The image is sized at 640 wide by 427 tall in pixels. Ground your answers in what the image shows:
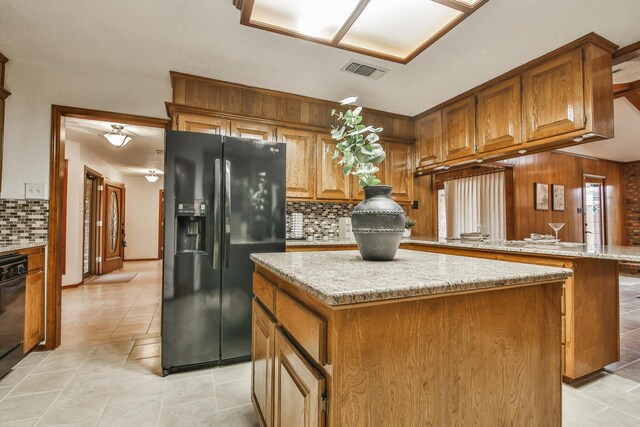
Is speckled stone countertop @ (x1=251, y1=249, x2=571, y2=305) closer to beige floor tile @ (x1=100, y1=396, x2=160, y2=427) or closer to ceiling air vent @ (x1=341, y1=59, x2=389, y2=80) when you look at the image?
beige floor tile @ (x1=100, y1=396, x2=160, y2=427)

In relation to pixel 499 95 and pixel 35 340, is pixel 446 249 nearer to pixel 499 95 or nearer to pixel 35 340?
pixel 499 95

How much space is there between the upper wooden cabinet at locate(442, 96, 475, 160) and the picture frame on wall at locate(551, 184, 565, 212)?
3.57 meters

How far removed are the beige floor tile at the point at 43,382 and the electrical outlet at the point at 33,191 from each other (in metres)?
1.37

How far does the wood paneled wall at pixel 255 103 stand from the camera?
2.99 metres

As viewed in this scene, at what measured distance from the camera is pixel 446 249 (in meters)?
3.05

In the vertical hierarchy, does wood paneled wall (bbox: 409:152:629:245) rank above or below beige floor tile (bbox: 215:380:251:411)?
above

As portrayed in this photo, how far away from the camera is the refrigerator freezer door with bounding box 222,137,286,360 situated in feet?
7.73

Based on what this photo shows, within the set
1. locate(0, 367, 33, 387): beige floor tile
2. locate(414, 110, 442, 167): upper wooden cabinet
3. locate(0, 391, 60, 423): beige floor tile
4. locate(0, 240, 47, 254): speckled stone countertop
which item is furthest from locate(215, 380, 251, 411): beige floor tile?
locate(414, 110, 442, 167): upper wooden cabinet

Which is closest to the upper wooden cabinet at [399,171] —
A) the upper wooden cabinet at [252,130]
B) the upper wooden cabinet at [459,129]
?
the upper wooden cabinet at [459,129]

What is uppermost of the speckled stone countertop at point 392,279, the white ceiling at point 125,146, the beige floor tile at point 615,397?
the white ceiling at point 125,146

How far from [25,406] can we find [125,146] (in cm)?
456

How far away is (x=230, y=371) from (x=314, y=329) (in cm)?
178

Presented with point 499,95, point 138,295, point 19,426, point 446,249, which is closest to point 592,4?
point 499,95

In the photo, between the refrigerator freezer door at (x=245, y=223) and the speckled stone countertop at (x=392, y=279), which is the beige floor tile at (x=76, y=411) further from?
the speckled stone countertop at (x=392, y=279)
